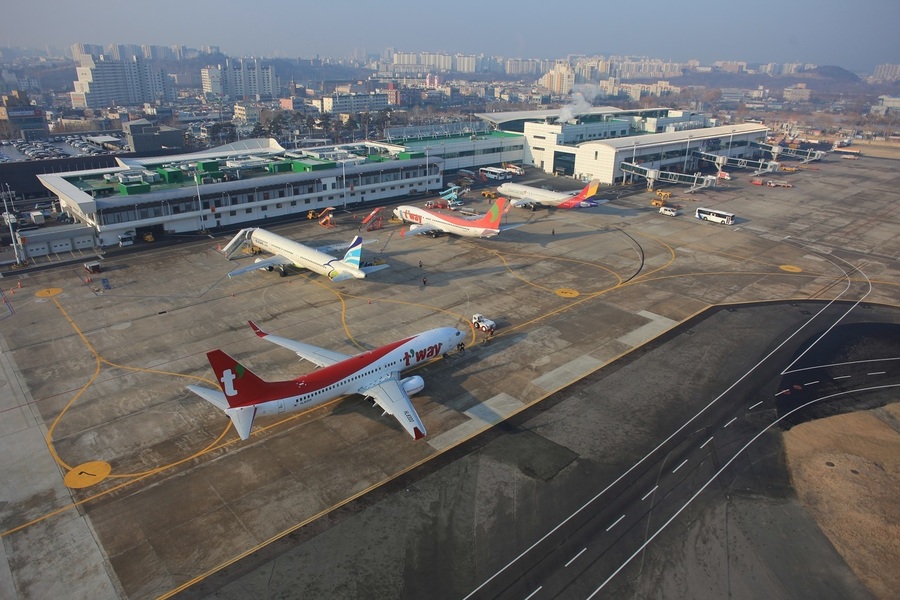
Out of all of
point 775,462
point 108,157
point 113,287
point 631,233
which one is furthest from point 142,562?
point 108,157

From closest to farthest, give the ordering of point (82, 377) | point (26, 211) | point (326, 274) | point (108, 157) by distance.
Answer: point (82, 377) < point (326, 274) < point (26, 211) < point (108, 157)

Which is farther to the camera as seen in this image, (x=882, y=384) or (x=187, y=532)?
(x=882, y=384)

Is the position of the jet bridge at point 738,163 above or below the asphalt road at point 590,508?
above

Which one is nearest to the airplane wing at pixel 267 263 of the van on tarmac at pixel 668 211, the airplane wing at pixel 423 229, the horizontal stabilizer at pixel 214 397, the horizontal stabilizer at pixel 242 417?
the airplane wing at pixel 423 229

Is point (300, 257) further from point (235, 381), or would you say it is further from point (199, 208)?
point (235, 381)

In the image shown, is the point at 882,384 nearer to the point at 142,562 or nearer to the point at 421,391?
the point at 421,391

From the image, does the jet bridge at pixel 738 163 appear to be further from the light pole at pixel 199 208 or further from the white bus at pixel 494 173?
the light pole at pixel 199 208
